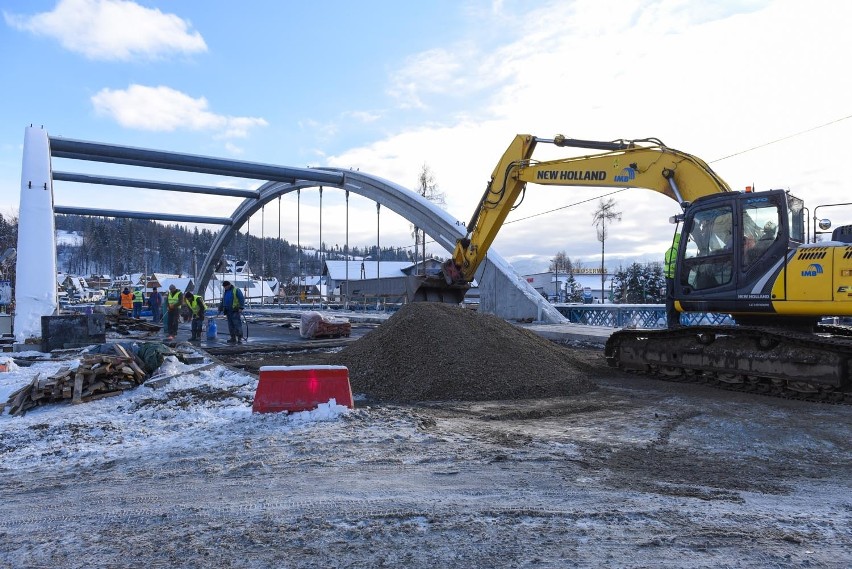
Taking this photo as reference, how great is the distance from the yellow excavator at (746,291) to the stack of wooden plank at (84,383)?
7409 mm

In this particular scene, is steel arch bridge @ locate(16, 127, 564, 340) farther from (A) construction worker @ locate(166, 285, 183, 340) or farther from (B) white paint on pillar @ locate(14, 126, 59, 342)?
(A) construction worker @ locate(166, 285, 183, 340)

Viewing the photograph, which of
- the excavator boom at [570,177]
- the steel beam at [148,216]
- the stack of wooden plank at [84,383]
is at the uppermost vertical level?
the steel beam at [148,216]

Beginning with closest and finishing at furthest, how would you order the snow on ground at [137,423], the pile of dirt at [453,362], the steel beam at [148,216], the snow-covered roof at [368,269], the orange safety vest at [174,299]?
the snow on ground at [137,423], the pile of dirt at [453,362], the orange safety vest at [174,299], the steel beam at [148,216], the snow-covered roof at [368,269]

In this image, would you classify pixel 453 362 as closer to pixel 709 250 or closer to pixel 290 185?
pixel 709 250

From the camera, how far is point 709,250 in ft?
26.6

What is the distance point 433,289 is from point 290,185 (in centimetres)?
2303

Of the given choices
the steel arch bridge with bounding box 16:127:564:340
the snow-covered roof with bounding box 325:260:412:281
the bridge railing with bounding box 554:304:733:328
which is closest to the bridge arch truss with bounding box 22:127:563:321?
the steel arch bridge with bounding box 16:127:564:340

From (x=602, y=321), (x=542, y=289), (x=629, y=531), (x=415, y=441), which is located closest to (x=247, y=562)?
(x=629, y=531)

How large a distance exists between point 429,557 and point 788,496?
2.49 m

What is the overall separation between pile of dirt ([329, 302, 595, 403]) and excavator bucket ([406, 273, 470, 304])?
11.2 feet

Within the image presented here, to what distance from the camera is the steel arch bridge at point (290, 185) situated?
57.6 feet

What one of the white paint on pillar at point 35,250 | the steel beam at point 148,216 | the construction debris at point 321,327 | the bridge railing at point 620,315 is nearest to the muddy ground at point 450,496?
the white paint on pillar at point 35,250

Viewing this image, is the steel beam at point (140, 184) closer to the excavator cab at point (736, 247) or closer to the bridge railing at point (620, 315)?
the bridge railing at point (620, 315)

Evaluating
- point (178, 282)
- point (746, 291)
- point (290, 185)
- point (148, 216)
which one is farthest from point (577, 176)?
point (178, 282)
